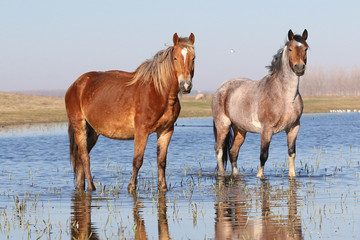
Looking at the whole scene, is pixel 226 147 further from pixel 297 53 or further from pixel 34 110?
pixel 34 110

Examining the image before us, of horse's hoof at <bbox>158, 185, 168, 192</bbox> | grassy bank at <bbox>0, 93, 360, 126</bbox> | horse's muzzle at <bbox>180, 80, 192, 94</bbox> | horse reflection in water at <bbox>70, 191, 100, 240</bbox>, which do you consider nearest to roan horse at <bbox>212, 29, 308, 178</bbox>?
horse's hoof at <bbox>158, 185, 168, 192</bbox>

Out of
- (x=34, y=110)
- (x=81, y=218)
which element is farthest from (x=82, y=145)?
(x=34, y=110)

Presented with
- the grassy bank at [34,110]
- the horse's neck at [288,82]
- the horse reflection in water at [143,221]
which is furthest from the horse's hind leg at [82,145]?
the grassy bank at [34,110]

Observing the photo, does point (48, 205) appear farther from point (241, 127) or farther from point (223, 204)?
point (241, 127)

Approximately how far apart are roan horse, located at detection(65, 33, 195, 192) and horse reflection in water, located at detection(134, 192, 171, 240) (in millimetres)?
1120

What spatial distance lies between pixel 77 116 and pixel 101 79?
770 mm

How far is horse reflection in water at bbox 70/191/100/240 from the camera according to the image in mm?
6291

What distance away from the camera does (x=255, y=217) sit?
7.12 metres

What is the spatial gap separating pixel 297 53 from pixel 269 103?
1.12 metres

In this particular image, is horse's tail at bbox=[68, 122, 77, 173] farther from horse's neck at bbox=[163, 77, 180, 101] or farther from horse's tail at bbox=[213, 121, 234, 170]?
horse's tail at bbox=[213, 121, 234, 170]

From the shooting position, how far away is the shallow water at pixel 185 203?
6426 mm

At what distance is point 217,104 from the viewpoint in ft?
41.2

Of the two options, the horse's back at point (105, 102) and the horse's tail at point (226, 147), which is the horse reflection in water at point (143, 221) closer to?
the horse's back at point (105, 102)

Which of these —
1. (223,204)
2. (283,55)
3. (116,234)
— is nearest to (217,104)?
(283,55)
